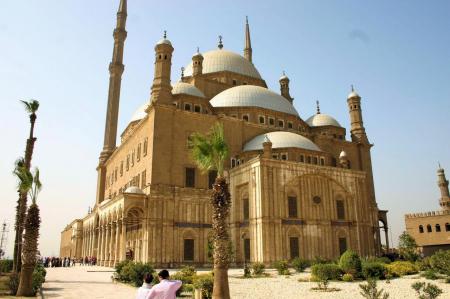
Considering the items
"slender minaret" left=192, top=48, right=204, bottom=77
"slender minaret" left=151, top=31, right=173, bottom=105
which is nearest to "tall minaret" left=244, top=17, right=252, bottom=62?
"slender minaret" left=192, top=48, right=204, bottom=77

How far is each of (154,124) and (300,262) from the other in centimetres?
1487

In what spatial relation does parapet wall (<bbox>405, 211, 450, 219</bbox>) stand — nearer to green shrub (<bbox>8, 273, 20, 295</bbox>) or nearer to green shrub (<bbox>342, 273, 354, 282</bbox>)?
green shrub (<bbox>342, 273, 354, 282</bbox>)

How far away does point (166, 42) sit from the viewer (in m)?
33.2

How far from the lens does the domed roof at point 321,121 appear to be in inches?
1641

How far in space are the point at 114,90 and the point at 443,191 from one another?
1942 inches

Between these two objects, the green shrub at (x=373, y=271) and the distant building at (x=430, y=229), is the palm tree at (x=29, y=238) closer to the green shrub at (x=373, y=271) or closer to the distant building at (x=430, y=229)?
the green shrub at (x=373, y=271)

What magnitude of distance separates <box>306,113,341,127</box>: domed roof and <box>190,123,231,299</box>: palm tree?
3039 cm

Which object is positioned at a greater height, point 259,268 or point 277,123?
point 277,123

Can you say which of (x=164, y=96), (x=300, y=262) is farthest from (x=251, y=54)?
(x=300, y=262)

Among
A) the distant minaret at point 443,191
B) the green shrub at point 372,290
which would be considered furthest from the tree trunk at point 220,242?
the distant minaret at point 443,191

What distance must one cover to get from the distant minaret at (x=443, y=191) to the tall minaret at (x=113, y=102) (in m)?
47.6

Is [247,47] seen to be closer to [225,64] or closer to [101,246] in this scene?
[225,64]

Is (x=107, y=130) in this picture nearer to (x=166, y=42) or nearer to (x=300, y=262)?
(x=166, y=42)

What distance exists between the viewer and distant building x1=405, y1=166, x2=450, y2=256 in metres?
50.6
